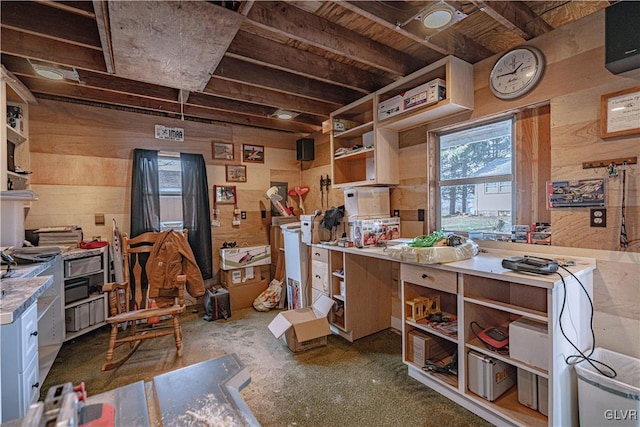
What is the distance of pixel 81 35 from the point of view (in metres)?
2.09

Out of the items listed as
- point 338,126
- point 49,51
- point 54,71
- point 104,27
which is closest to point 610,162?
point 338,126

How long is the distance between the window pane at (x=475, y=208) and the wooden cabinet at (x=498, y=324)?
41cm

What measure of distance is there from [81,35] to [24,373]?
214 cm

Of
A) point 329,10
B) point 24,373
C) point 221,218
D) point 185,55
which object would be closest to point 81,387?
point 24,373

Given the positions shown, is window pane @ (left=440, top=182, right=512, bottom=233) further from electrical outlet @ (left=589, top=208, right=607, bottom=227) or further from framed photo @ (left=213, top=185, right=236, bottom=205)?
framed photo @ (left=213, top=185, right=236, bottom=205)

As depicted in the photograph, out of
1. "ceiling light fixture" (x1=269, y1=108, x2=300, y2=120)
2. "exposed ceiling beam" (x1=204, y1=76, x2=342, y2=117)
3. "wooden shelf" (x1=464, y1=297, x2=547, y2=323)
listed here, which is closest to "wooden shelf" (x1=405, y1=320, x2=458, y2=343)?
"wooden shelf" (x1=464, y1=297, x2=547, y2=323)

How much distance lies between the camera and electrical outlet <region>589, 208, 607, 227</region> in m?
1.77

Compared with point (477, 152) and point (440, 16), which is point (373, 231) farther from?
point (440, 16)

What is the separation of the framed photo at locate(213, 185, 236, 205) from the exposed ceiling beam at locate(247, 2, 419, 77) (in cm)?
248

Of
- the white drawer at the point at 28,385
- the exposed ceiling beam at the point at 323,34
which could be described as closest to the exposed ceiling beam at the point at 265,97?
the exposed ceiling beam at the point at 323,34

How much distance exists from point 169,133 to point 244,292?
227 cm

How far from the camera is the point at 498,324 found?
2.08 meters

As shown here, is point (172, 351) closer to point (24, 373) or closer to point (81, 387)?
point (24, 373)

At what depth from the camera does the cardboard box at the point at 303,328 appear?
8.75 feet
